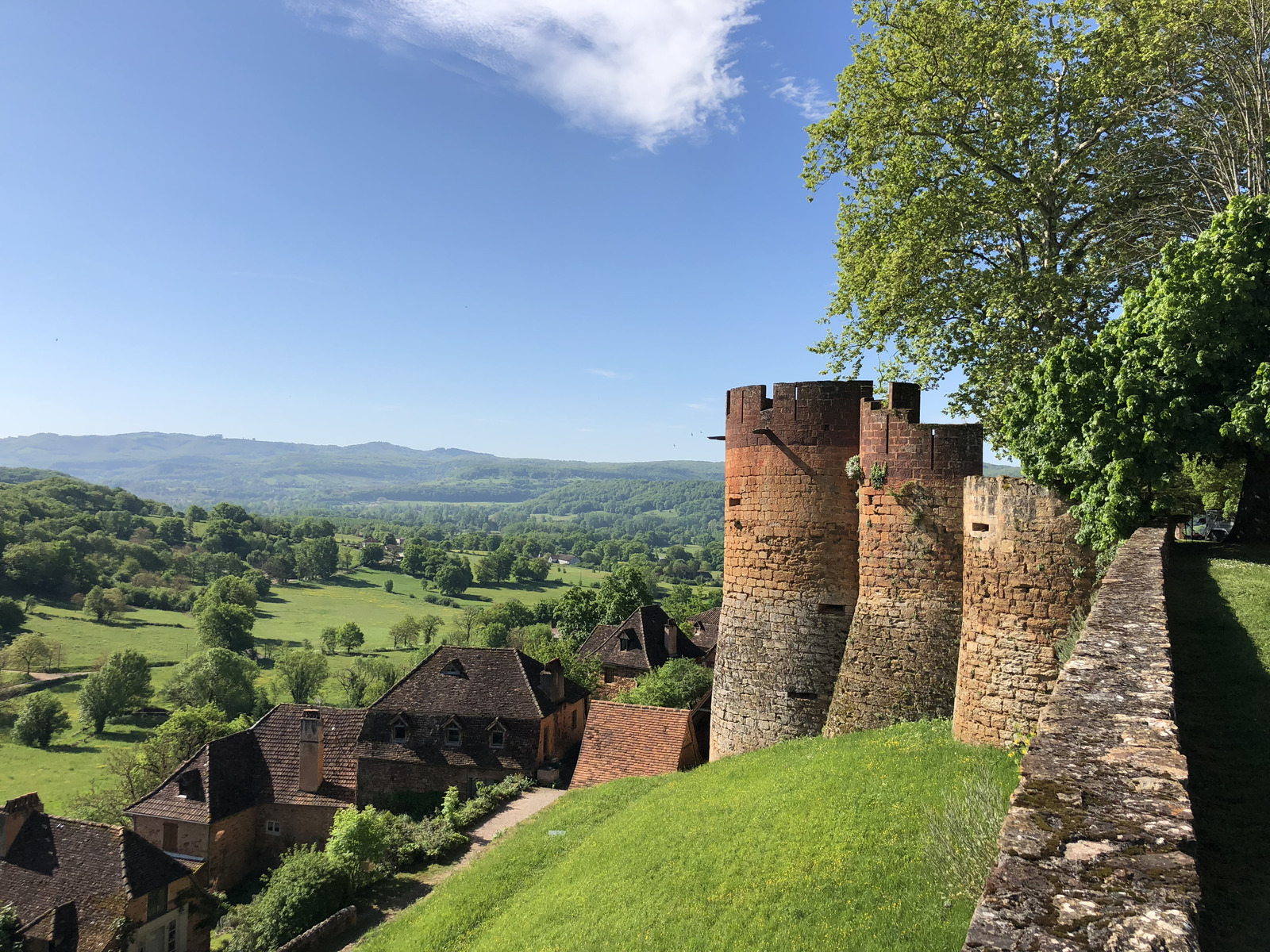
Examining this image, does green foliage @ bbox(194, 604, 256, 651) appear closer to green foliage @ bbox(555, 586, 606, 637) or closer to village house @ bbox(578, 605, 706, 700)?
green foliage @ bbox(555, 586, 606, 637)

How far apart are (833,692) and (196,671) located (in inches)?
2887

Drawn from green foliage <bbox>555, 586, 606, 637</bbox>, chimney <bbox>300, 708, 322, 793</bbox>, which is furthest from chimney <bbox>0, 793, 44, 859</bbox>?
green foliage <bbox>555, 586, 606, 637</bbox>

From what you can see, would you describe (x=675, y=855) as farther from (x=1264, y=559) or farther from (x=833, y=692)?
(x=1264, y=559)

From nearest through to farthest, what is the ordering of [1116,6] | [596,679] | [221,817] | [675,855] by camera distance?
[675,855] < [1116,6] < [221,817] < [596,679]

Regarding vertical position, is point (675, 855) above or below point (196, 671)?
above

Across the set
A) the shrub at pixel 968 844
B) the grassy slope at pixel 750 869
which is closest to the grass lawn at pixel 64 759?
the grassy slope at pixel 750 869

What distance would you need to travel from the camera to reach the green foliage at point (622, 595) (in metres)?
60.0

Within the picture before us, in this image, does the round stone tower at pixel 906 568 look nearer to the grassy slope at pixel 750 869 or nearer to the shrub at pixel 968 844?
the grassy slope at pixel 750 869

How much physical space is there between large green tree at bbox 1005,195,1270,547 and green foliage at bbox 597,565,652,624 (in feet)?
158

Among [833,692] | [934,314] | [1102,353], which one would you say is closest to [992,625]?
[833,692]

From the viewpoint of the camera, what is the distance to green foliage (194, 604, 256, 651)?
93812 mm

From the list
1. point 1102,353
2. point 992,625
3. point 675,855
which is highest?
Answer: point 1102,353

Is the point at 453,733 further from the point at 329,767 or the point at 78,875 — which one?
the point at 78,875

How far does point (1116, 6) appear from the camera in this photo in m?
17.6
